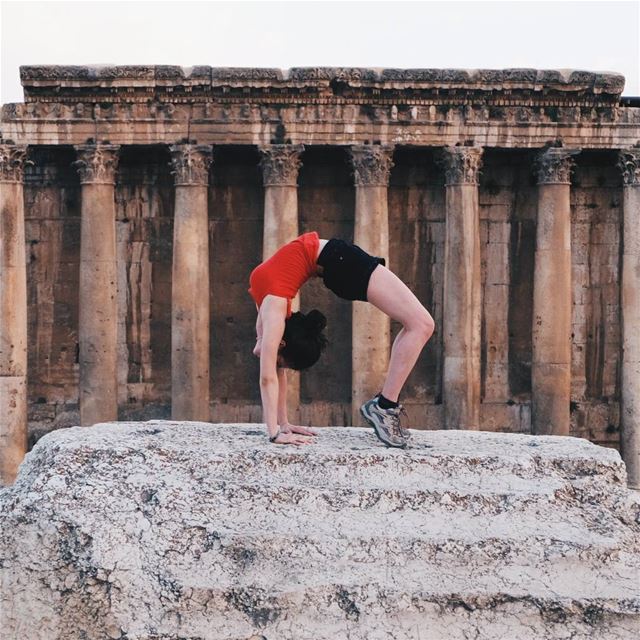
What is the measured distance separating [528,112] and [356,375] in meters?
6.10

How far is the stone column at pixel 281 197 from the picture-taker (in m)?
29.8

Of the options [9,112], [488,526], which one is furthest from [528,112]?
[488,526]

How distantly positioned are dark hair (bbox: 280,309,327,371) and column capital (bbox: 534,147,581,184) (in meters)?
17.1

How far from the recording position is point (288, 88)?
2956cm

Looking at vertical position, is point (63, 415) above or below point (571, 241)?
below

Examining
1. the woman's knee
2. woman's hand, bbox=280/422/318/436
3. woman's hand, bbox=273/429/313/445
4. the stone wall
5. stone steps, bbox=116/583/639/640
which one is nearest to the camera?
stone steps, bbox=116/583/639/640

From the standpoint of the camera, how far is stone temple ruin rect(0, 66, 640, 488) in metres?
29.8

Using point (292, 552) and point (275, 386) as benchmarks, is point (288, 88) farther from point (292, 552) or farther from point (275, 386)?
point (292, 552)

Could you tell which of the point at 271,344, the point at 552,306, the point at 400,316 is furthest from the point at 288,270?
the point at 552,306

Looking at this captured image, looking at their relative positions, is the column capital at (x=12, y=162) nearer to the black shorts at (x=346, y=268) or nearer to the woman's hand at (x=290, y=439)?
the black shorts at (x=346, y=268)

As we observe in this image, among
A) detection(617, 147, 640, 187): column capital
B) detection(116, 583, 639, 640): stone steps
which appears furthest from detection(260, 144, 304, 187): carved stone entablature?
detection(116, 583, 639, 640): stone steps

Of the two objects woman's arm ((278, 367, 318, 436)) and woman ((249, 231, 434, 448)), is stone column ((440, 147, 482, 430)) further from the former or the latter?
woman ((249, 231, 434, 448))

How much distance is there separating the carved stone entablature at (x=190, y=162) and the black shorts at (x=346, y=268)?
16.8m

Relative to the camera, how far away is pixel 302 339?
13.5 metres
